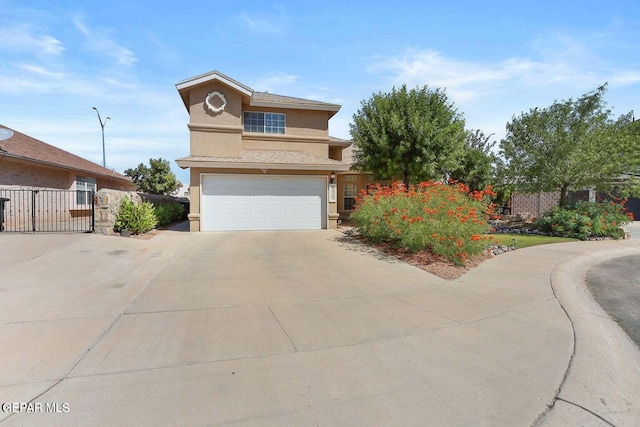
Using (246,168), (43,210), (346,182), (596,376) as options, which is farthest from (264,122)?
(596,376)

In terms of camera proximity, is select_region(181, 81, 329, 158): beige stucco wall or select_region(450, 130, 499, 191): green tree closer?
select_region(181, 81, 329, 158): beige stucco wall

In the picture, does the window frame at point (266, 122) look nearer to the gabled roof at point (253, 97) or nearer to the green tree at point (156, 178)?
the gabled roof at point (253, 97)

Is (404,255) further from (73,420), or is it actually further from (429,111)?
(429,111)

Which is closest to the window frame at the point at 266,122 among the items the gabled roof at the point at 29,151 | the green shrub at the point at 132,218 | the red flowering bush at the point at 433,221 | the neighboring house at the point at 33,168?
the green shrub at the point at 132,218

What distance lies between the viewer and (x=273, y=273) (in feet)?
22.6

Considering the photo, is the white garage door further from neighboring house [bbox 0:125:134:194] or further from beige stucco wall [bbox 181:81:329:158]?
neighboring house [bbox 0:125:134:194]

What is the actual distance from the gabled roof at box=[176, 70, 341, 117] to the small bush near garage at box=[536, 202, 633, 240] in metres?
11.7

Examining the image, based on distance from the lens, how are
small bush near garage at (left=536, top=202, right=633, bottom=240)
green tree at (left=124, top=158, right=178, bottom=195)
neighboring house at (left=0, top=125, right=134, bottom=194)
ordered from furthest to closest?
green tree at (left=124, top=158, right=178, bottom=195)
neighboring house at (left=0, top=125, right=134, bottom=194)
small bush near garage at (left=536, top=202, right=633, bottom=240)

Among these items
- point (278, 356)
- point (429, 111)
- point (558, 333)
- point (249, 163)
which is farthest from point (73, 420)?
point (429, 111)

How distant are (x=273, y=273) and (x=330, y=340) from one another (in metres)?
3.35

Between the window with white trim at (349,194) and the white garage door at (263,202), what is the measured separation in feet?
21.8

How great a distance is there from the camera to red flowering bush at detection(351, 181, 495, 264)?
799 centimetres

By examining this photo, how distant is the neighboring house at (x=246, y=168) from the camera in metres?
13.2

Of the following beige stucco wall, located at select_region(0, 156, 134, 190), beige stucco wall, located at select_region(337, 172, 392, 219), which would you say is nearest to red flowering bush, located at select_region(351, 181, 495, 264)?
beige stucco wall, located at select_region(337, 172, 392, 219)
